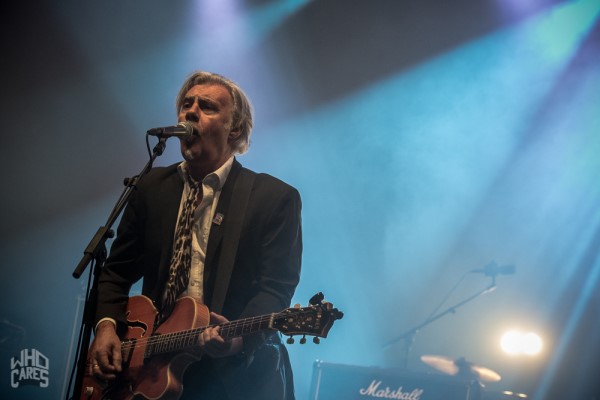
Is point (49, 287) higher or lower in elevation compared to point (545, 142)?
lower

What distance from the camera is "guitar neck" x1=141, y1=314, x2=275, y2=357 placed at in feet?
8.55

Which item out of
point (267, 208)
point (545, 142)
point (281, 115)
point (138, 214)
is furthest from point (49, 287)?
point (545, 142)

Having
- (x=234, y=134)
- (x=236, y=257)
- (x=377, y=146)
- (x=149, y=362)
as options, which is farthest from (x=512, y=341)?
(x=149, y=362)

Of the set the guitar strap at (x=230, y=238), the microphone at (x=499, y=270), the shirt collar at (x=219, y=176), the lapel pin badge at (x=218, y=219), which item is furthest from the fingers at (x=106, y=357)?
the microphone at (x=499, y=270)

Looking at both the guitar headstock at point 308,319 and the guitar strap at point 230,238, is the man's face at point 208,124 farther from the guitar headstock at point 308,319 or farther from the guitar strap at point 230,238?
the guitar headstock at point 308,319

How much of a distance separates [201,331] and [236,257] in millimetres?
422

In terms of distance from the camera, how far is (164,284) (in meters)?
3.00

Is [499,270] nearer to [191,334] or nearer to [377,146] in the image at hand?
[377,146]

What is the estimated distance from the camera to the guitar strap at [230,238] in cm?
284

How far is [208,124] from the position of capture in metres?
3.22

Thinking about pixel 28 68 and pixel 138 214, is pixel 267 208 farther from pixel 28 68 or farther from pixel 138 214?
pixel 28 68

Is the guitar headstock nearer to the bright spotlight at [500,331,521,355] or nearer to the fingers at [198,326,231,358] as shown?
the fingers at [198,326,231,358]

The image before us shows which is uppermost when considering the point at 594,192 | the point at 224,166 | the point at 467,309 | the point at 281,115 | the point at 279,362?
the point at 281,115

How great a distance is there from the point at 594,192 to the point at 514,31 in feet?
6.81
